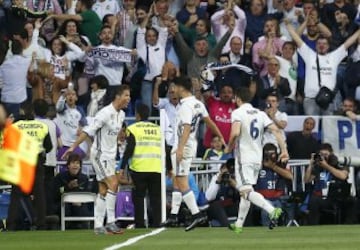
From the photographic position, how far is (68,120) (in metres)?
22.2

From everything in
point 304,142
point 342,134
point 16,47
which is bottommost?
point 304,142

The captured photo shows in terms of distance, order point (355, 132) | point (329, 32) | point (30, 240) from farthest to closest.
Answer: point (329, 32) → point (355, 132) → point (30, 240)

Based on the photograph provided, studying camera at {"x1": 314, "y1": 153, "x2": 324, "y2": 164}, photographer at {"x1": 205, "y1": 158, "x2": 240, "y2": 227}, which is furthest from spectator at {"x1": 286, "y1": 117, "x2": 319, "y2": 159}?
photographer at {"x1": 205, "y1": 158, "x2": 240, "y2": 227}

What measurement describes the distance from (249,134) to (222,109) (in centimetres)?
513

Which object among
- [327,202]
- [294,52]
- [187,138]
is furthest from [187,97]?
[294,52]

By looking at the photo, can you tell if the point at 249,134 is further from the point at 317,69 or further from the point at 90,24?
the point at 90,24

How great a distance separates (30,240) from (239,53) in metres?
8.20

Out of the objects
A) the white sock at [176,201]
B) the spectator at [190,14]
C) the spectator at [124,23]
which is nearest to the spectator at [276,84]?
the spectator at [190,14]

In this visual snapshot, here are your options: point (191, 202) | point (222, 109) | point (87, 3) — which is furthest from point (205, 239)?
point (87, 3)

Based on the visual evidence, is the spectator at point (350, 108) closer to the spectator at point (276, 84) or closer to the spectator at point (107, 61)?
the spectator at point (276, 84)

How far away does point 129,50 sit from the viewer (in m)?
23.0

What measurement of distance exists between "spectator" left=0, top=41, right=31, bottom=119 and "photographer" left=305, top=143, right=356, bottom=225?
561cm

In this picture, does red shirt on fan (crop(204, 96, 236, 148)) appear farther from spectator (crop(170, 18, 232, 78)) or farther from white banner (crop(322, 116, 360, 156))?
white banner (crop(322, 116, 360, 156))

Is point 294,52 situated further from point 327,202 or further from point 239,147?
point 239,147
